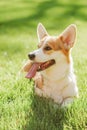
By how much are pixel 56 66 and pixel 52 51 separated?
141 millimetres

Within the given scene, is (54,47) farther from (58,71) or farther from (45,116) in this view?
(45,116)

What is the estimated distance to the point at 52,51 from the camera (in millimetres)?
3725

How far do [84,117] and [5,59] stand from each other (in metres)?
2.69

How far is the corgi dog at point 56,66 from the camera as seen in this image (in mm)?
3725

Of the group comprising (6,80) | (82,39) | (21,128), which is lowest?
(21,128)

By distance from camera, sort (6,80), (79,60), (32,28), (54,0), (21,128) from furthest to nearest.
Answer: (54,0) < (32,28) < (79,60) < (6,80) < (21,128)

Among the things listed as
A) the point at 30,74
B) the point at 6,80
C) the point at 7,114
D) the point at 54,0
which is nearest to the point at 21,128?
the point at 7,114

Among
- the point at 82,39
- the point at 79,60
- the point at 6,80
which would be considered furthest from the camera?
the point at 82,39

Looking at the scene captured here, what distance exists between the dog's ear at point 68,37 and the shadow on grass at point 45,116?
554 mm

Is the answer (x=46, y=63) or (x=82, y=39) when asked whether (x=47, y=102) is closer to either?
(x=46, y=63)

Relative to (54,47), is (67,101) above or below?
below

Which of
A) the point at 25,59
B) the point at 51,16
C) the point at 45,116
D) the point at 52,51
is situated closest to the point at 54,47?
the point at 52,51

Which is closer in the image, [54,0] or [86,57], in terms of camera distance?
[86,57]

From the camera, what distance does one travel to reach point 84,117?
3.66 m
